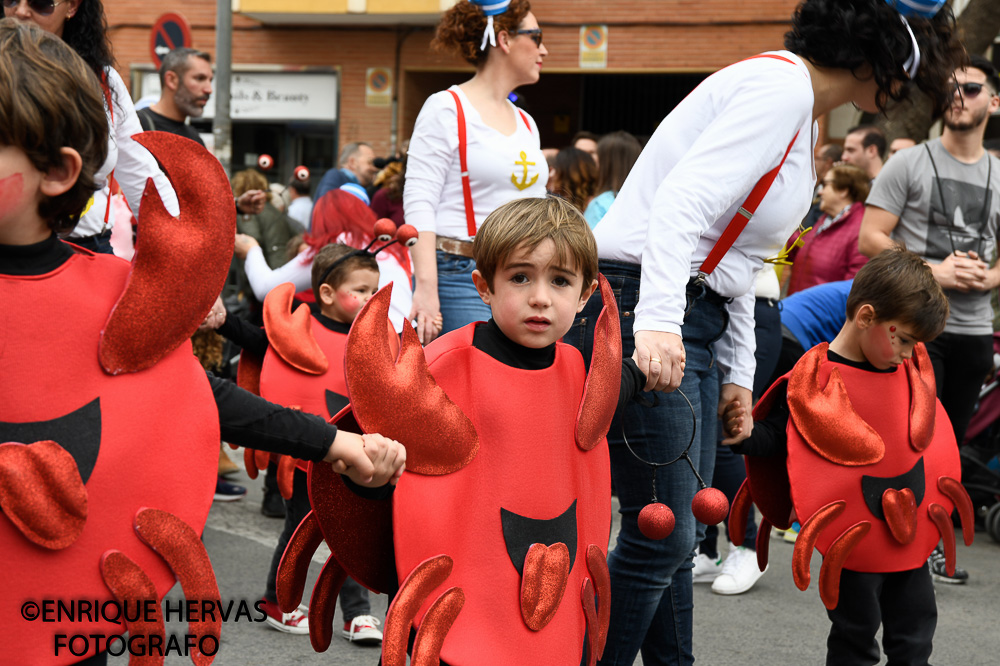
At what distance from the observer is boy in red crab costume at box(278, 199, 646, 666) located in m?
1.92

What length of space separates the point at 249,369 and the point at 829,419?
222 centimetres

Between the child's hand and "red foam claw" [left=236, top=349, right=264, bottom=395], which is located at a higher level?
the child's hand

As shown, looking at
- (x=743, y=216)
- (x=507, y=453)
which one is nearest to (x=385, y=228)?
(x=743, y=216)

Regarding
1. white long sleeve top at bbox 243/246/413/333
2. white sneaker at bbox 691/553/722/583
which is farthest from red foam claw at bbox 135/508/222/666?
white sneaker at bbox 691/553/722/583

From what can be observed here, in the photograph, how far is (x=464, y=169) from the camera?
3.69 m

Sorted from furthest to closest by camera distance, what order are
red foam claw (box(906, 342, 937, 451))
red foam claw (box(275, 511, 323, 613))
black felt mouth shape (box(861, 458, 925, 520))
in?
red foam claw (box(906, 342, 937, 451)) → black felt mouth shape (box(861, 458, 925, 520)) → red foam claw (box(275, 511, 323, 613))

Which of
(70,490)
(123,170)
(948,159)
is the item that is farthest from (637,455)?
(948,159)

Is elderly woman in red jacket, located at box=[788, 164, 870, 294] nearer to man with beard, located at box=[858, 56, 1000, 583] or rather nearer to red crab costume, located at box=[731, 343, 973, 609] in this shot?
man with beard, located at box=[858, 56, 1000, 583]

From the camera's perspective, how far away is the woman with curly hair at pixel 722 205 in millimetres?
2332

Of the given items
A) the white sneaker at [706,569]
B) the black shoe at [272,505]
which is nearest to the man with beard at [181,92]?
the black shoe at [272,505]

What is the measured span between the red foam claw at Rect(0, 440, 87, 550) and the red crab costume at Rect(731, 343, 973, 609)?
183 centimetres

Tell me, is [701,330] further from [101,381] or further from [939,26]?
[101,381]

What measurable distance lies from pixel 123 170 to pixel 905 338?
2366 millimetres

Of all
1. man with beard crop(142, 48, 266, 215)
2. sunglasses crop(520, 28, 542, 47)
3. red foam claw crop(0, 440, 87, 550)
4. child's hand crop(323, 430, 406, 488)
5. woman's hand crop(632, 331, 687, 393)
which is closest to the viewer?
red foam claw crop(0, 440, 87, 550)
